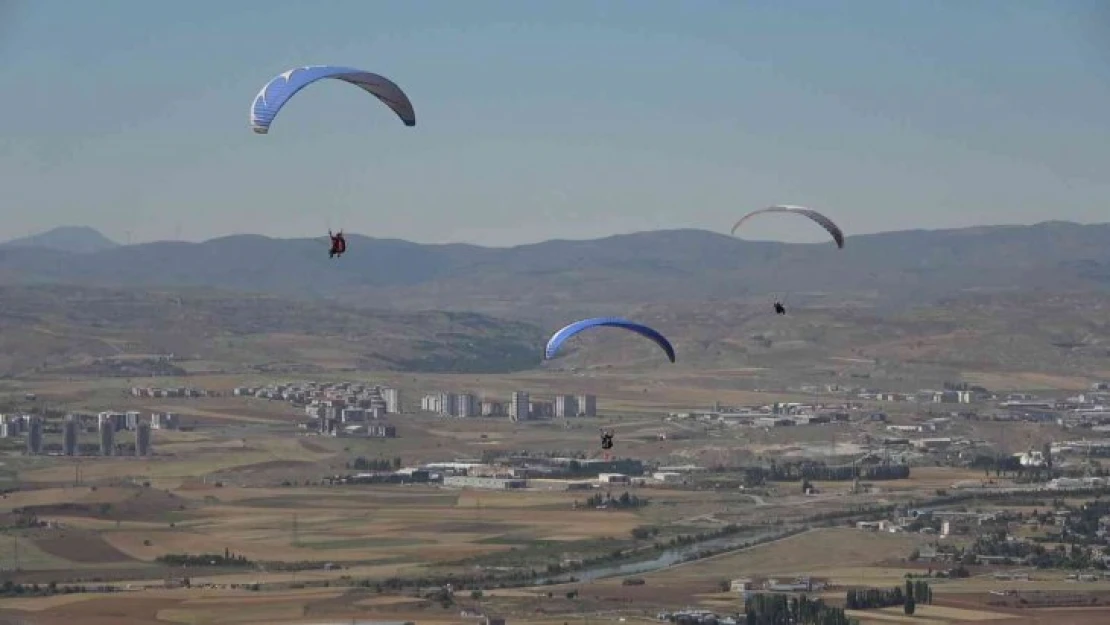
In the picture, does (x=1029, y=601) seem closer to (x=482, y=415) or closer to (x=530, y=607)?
(x=530, y=607)

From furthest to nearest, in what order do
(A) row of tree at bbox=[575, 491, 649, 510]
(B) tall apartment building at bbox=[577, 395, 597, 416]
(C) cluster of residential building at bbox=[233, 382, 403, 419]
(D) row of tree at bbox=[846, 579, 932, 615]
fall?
(B) tall apartment building at bbox=[577, 395, 597, 416] → (C) cluster of residential building at bbox=[233, 382, 403, 419] → (A) row of tree at bbox=[575, 491, 649, 510] → (D) row of tree at bbox=[846, 579, 932, 615]

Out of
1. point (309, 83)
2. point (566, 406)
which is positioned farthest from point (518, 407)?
point (309, 83)

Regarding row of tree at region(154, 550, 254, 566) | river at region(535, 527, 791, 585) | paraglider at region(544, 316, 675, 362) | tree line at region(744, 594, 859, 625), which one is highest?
paraglider at region(544, 316, 675, 362)

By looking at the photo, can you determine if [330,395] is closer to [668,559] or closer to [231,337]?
[231,337]

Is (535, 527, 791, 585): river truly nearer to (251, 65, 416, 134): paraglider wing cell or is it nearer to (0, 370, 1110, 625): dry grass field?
(0, 370, 1110, 625): dry grass field

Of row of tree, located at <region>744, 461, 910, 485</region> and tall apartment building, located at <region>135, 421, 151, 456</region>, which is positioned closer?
row of tree, located at <region>744, 461, 910, 485</region>

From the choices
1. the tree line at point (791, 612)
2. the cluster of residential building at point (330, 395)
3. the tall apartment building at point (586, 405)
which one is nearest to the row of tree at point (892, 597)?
the tree line at point (791, 612)

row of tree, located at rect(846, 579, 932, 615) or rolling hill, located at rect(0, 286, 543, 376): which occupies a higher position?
rolling hill, located at rect(0, 286, 543, 376)

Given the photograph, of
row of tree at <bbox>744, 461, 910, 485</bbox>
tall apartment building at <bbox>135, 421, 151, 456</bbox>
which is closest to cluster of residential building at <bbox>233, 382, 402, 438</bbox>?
tall apartment building at <bbox>135, 421, 151, 456</bbox>
